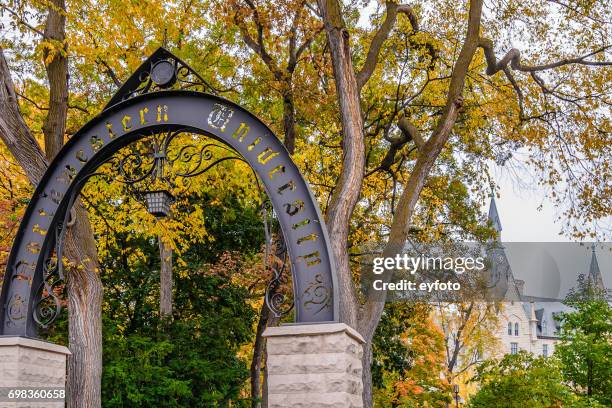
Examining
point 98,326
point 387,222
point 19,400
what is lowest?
point 19,400

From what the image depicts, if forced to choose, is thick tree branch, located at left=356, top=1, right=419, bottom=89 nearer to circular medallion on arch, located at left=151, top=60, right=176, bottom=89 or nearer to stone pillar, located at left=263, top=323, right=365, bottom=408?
circular medallion on arch, located at left=151, top=60, right=176, bottom=89

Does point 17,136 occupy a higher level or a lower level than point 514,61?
lower

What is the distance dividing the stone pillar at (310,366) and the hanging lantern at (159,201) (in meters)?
1.91

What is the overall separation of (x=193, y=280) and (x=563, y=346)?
10.9 metres

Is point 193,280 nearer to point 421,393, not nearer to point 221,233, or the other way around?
point 221,233

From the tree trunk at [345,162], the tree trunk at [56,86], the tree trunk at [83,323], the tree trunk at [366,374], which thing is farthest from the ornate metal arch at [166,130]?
the tree trunk at [366,374]

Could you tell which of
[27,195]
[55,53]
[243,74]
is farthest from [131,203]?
[55,53]

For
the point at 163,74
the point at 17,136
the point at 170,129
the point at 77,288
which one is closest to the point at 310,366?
the point at 170,129

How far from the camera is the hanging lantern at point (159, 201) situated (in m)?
7.97

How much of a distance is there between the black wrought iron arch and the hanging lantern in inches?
25.2

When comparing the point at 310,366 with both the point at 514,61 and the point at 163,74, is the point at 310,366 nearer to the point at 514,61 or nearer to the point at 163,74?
the point at 163,74

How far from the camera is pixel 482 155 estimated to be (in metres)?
15.5

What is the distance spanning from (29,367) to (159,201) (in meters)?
2.09

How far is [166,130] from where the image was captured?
8.01m
